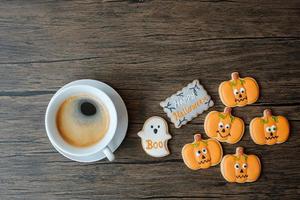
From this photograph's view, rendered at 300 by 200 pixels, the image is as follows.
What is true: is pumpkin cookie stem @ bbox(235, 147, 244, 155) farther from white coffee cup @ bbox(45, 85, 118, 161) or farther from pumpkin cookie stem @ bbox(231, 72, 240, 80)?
white coffee cup @ bbox(45, 85, 118, 161)

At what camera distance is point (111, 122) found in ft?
3.83

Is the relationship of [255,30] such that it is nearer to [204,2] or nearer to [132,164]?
[204,2]

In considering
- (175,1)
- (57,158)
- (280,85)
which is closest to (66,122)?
(57,158)

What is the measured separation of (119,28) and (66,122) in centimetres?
21

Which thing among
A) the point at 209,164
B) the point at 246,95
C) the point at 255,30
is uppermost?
the point at 255,30

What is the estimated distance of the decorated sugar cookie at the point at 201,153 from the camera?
121 centimetres

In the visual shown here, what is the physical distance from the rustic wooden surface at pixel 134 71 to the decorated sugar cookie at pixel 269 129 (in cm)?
2

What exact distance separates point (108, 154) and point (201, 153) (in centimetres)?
19

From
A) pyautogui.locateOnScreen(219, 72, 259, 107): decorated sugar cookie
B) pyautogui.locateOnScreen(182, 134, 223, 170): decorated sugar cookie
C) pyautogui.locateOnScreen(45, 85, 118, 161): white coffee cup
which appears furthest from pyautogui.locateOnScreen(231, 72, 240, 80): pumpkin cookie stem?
pyautogui.locateOnScreen(45, 85, 118, 161): white coffee cup

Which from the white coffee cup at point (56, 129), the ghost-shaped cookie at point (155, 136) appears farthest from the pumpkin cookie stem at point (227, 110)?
the white coffee cup at point (56, 129)

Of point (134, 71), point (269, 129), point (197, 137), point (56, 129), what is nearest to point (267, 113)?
point (269, 129)

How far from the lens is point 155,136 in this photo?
1.22 meters

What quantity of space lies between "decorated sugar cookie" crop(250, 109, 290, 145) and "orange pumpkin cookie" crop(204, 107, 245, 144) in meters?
0.03

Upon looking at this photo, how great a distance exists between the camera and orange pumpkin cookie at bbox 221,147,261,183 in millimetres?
1214
